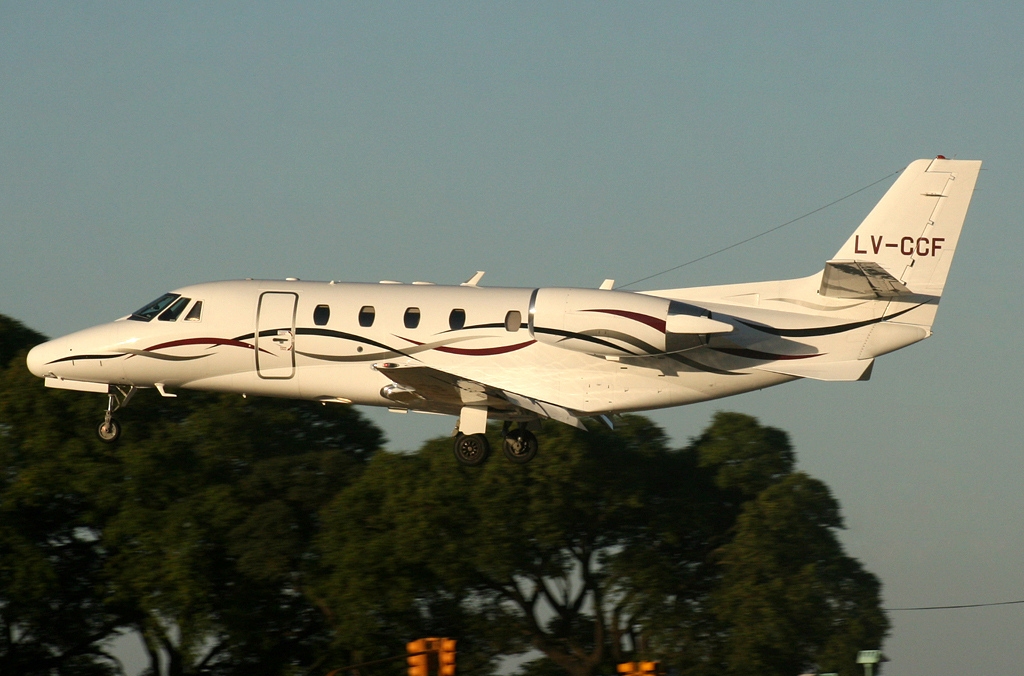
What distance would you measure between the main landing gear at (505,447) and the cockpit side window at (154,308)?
613 centimetres

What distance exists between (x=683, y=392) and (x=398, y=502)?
14330 mm

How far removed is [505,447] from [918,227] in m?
8.40

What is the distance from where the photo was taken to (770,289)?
82.0 ft

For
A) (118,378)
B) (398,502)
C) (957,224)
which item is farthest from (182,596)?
(957,224)

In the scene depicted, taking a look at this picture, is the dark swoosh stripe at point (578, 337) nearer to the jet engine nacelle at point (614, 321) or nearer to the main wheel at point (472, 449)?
the jet engine nacelle at point (614, 321)

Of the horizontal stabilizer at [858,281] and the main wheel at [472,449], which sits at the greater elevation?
the horizontal stabilizer at [858,281]

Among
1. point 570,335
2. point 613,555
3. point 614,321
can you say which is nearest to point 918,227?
point 614,321

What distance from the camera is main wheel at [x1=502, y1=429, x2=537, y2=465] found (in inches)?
1017

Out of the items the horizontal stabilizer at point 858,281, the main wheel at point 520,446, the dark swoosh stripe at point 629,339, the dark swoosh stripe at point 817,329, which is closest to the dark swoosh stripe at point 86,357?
the main wheel at point 520,446

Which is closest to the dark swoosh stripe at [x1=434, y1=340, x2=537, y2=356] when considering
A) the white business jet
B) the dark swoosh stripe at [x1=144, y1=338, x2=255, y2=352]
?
the white business jet

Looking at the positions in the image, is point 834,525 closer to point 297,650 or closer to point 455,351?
point 297,650

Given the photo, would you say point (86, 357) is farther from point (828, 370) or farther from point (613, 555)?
point (613, 555)

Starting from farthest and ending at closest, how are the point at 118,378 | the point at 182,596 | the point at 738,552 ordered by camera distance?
1. the point at 738,552
2. the point at 182,596
3. the point at 118,378

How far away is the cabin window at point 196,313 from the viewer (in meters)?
26.0
